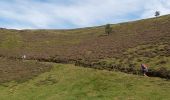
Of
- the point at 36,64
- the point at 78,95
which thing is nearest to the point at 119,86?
the point at 78,95

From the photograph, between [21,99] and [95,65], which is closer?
[21,99]

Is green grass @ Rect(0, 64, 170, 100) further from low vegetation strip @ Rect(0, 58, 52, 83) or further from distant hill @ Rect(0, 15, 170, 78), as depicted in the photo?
distant hill @ Rect(0, 15, 170, 78)

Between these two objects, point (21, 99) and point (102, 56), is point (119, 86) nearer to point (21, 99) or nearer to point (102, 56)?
point (21, 99)

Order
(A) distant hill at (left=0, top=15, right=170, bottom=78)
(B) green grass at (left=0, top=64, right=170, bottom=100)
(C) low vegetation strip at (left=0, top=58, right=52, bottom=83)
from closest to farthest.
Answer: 1. (B) green grass at (left=0, top=64, right=170, bottom=100)
2. (C) low vegetation strip at (left=0, top=58, right=52, bottom=83)
3. (A) distant hill at (left=0, top=15, right=170, bottom=78)

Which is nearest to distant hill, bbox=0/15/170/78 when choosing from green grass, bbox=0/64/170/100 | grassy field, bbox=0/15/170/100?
grassy field, bbox=0/15/170/100

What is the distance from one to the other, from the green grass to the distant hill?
6197 mm

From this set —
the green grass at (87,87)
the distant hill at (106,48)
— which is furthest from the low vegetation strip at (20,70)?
the distant hill at (106,48)

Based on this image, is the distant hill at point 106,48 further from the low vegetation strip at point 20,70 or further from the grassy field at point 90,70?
the low vegetation strip at point 20,70

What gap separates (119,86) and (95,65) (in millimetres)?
19289

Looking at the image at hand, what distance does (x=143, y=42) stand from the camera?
92.6 metres

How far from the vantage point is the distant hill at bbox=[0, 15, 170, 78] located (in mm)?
68188

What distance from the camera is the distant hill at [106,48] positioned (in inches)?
2685

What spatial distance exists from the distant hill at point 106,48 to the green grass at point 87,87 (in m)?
6.20

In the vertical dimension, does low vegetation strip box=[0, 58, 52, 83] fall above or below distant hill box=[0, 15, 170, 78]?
below
